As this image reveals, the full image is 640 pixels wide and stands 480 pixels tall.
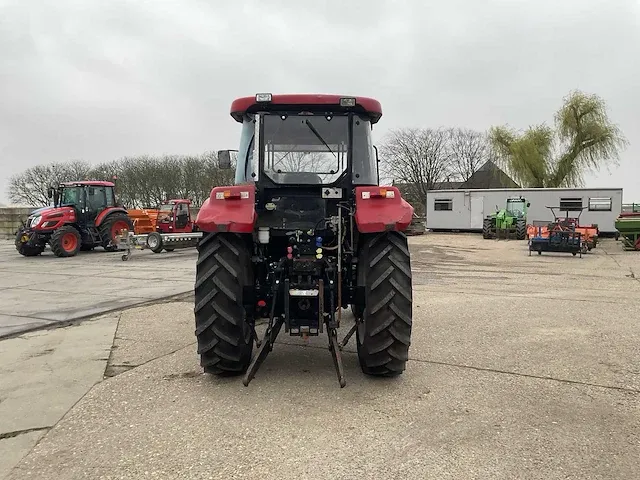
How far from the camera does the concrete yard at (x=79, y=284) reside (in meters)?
7.64

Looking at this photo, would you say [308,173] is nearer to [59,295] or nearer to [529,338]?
[529,338]

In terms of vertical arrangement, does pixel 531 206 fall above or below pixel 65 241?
above

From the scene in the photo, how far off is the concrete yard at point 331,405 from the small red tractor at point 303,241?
397 mm

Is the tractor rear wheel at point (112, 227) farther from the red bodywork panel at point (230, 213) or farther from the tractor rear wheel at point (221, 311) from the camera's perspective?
the tractor rear wheel at point (221, 311)

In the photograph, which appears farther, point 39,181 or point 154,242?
point 39,181

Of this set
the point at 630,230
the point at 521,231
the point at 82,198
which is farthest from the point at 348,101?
the point at 521,231

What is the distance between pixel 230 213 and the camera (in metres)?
4.37

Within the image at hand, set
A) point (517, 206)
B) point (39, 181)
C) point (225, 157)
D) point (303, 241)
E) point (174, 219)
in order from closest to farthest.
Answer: point (303, 241) < point (225, 157) < point (174, 219) < point (517, 206) < point (39, 181)

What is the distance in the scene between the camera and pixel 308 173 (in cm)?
479

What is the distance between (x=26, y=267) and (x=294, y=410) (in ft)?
44.0

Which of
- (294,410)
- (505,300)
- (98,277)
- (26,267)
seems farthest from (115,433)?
(26,267)

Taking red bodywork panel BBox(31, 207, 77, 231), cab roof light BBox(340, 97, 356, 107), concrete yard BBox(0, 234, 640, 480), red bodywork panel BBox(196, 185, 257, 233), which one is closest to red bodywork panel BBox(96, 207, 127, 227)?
red bodywork panel BBox(31, 207, 77, 231)

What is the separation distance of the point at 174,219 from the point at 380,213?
774 inches

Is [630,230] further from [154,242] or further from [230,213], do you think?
[230,213]
